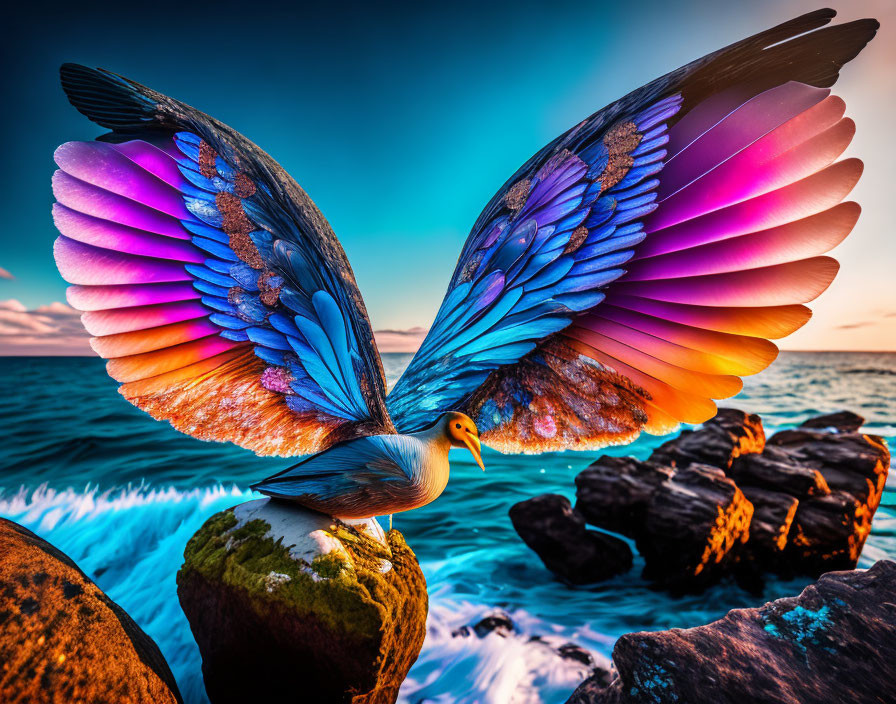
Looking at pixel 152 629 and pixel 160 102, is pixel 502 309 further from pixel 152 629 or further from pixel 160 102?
pixel 152 629

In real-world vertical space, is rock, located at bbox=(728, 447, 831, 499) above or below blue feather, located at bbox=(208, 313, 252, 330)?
below

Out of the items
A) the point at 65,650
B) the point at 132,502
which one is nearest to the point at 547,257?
the point at 65,650

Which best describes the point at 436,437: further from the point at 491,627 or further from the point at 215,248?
the point at 491,627

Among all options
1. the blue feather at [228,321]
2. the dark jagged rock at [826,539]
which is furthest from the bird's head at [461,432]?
the dark jagged rock at [826,539]

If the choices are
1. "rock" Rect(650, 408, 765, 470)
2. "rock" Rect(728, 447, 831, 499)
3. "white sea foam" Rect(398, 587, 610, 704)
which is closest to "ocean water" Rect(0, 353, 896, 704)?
"white sea foam" Rect(398, 587, 610, 704)

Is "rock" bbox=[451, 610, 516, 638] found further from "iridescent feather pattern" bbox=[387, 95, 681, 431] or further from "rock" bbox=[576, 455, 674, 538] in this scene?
"iridescent feather pattern" bbox=[387, 95, 681, 431]

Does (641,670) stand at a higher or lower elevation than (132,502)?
higher
